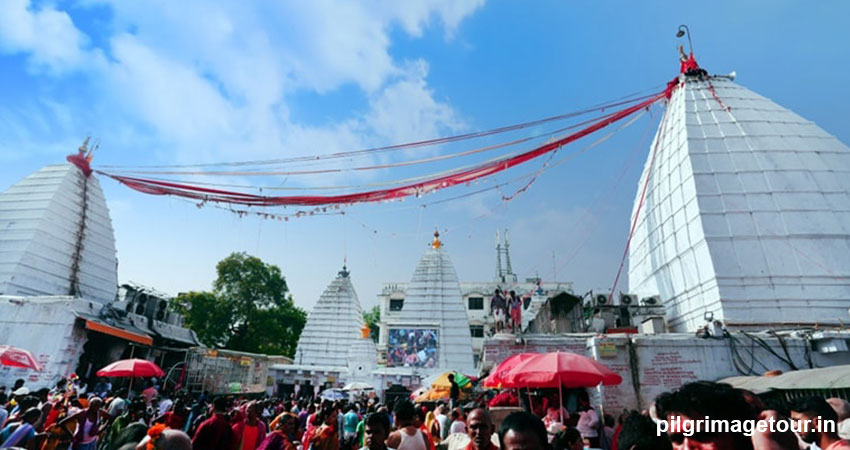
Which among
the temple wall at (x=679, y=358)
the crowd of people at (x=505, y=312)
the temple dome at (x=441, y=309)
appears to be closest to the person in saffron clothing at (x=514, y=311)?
the crowd of people at (x=505, y=312)

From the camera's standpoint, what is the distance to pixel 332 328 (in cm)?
3278

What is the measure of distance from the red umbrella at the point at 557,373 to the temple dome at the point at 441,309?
64.0 ft

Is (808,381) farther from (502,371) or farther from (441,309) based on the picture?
(441,309)

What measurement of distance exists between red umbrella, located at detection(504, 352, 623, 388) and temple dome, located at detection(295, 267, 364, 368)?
25.4 metres

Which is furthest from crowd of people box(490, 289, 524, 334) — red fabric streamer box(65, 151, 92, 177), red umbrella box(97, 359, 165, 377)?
red fabric streamer box(65, 151, 92, 177)

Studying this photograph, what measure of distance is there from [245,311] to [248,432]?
3285 cm

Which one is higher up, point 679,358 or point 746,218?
point 746,218

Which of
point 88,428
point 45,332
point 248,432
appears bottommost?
point 88,428

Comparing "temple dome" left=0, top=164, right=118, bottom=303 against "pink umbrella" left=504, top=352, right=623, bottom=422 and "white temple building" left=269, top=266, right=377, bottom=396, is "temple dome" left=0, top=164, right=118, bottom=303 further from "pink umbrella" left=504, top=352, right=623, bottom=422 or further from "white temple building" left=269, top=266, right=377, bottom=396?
"pink umbrella" left=504, top=352, right=623, bottom=422

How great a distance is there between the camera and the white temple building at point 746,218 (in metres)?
14.3

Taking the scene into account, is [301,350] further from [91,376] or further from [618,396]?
[618,396]

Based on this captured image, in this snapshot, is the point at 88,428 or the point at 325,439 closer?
the point at 325,439

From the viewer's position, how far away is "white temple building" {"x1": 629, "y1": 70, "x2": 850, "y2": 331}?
1427 cm

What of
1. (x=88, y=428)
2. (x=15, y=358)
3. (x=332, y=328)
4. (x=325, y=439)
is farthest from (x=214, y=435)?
(x=332, y=328)
